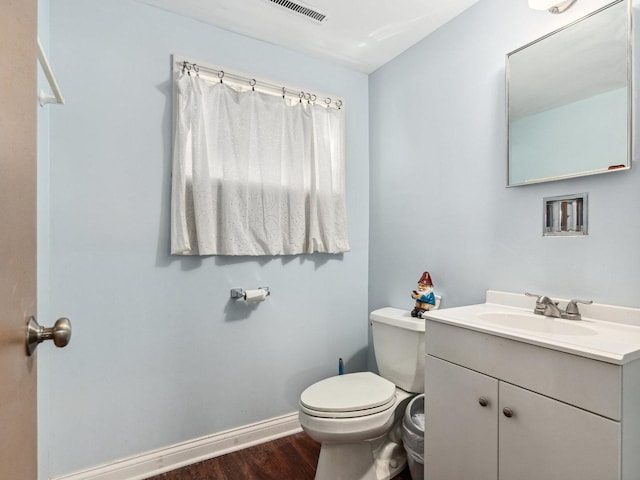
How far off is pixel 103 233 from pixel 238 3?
129 cm

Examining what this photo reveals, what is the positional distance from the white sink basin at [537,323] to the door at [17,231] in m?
1.29

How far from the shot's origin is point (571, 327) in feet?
3.95

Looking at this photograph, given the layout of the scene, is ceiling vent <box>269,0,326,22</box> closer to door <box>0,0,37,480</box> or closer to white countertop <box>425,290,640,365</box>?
door <box>0,0,37,480</box>

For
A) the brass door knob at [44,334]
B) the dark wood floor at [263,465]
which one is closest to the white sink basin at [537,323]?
the dark wood floor at [263,465]

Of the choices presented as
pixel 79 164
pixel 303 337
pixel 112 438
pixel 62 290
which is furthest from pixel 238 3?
pixel 112 438

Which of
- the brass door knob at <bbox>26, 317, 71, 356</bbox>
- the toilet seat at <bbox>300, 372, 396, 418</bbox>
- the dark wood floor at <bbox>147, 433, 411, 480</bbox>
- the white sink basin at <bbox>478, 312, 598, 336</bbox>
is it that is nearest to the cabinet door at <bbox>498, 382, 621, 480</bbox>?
the white sink basin at <bbox>478, 312, 598, 336</bbox>

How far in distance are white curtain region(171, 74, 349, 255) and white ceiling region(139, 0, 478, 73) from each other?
338 millimetres

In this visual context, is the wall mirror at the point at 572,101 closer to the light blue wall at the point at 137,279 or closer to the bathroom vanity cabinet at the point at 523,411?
the bathroom vanity cabinet at the point at 523,411

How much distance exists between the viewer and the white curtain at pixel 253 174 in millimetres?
1711

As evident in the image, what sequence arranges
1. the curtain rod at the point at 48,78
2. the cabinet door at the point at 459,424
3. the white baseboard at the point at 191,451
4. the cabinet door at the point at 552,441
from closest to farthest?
the cabinet door at the point at 552,441, the curtain rod at the point at 48,78, the cabinet door at the point at 459,424, the white baseboard at the point at 191,451

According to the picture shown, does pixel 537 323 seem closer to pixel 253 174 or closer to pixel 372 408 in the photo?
pixel 372 408

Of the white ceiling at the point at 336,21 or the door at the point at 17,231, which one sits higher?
the white ceiling at the point at 336,21

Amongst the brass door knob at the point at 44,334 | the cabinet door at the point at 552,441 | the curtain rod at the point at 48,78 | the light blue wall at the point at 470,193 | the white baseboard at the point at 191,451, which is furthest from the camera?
the white baseboard at the point at 191,451

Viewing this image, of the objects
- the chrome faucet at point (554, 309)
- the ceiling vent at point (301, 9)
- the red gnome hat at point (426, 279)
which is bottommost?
the chrome faucet at point (554, 309)
